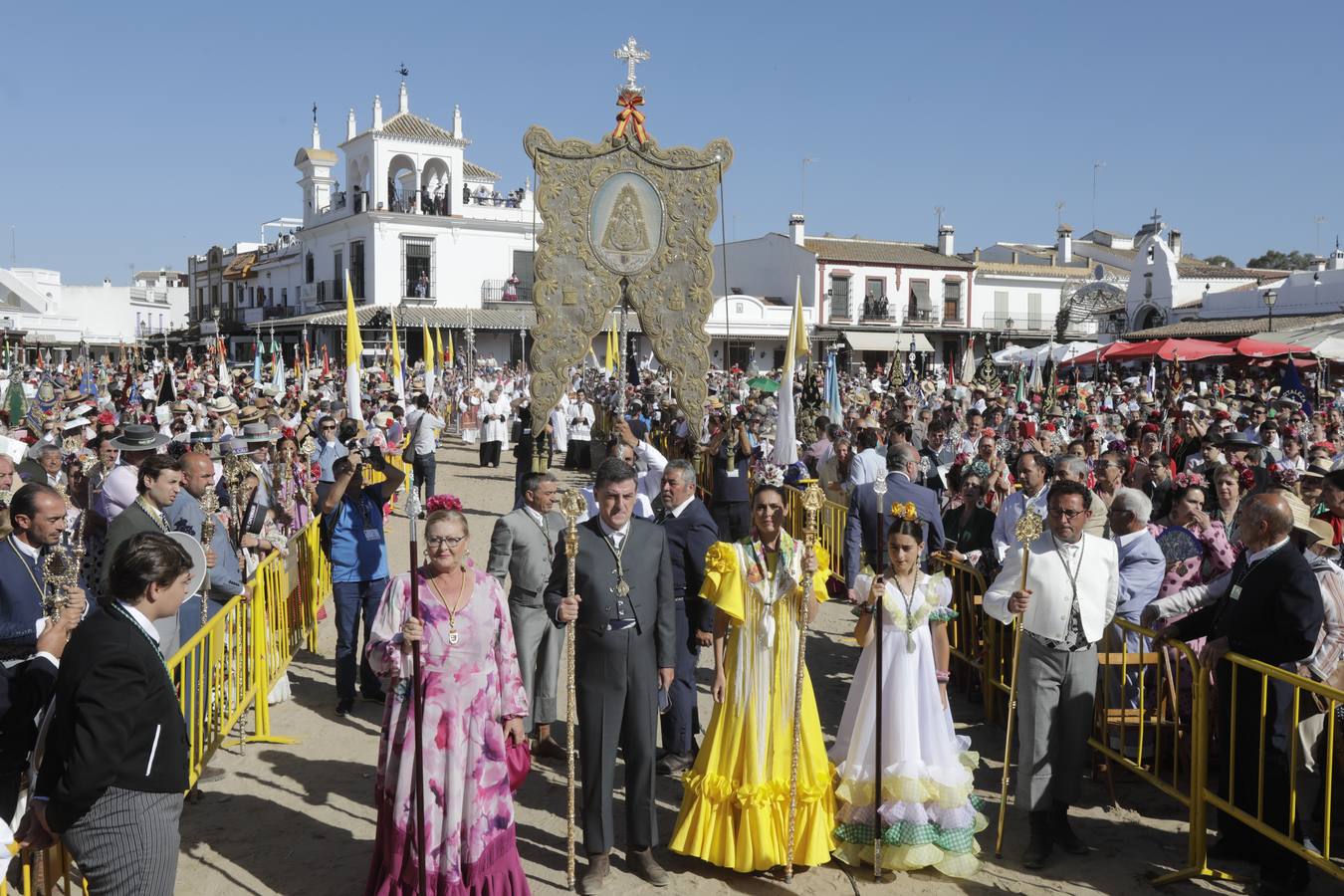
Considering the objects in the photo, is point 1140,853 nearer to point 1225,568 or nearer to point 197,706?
point 1225,568

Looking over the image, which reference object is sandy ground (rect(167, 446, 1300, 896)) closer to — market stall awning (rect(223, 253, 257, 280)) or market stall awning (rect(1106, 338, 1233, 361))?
market stall awning (rect(1106, 338, 1233, 361))

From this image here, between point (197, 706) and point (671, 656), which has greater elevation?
point (671, 656)

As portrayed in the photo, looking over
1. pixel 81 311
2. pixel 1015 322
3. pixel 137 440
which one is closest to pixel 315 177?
pixel 81 311

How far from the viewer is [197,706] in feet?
18.0

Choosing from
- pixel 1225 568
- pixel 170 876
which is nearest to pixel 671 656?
pixel 170 876

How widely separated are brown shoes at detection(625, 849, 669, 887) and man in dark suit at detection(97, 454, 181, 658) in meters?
2.57

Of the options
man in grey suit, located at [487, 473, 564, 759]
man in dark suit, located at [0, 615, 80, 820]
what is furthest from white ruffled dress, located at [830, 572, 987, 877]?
man in dark suit, located at [0, 615, 80, 820]

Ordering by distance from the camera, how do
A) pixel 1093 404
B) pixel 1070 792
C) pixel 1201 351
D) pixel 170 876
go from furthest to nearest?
pixel 1201 351 → pixel 1093 404 → pixel 1070 792 → pixel 170 876

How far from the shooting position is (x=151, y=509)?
5.80m

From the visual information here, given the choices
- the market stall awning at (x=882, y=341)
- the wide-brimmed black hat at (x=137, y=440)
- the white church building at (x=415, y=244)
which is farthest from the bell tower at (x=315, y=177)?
the wide-brimmed black hat at (x=137, y=440)

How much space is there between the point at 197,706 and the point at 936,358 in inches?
2070

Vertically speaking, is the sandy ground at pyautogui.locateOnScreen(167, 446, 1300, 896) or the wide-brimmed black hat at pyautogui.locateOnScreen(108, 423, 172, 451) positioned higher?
the wide-brimmed black hat at pyautogui.locateOnScreen(108, 423, 172, 451)

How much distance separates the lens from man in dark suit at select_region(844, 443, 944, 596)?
8109mm

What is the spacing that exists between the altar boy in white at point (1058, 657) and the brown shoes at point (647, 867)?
5.62 ft
